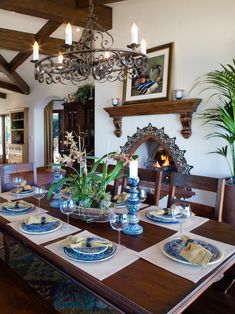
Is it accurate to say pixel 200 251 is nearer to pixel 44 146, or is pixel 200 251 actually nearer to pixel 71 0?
pixel 71 0

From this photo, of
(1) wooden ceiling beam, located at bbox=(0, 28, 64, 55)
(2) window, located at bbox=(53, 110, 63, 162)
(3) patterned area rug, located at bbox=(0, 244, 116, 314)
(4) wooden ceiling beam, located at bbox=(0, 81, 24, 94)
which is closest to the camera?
(3) patterned area rug, located at bbox=(0, 244, 116, 314)

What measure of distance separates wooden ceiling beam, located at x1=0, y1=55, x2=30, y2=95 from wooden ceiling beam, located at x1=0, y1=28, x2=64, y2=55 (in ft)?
5.77

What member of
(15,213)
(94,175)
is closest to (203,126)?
(94,175)

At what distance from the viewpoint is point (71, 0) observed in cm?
367

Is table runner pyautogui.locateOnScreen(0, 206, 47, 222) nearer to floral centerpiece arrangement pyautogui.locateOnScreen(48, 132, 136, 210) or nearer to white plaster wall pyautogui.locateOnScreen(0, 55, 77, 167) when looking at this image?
floral centerpiece arrangement pyautogui.locateOnScreen(48, 132, 136, 210)

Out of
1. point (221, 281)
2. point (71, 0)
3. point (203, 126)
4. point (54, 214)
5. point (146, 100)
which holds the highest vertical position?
point (71, 0)

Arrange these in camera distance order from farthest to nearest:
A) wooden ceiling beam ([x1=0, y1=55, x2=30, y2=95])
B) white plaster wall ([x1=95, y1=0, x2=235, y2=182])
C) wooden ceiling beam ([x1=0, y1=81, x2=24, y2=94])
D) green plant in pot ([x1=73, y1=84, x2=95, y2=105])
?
wooden ceiling beam ([x1=0, y1=81, x2=24, y2=94])
wooden ceiling beam ([x1=0, y1=55, x2=30, y2=95])
green plant in pot ([x1=73, y1=84, x2=95, y2=105])
white plaster wall ([x1=95, y1=0, x2=235, y2=182])

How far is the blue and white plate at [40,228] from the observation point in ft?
5.03

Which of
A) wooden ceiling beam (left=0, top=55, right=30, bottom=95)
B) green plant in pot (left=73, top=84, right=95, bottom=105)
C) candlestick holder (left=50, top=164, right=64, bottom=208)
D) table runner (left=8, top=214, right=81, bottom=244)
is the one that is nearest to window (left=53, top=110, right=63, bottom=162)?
wooden ceiling beam (left=0, top=55, right=30, bottom=95)

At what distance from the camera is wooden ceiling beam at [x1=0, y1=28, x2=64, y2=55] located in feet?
14.9

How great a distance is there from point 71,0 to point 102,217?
3250mm

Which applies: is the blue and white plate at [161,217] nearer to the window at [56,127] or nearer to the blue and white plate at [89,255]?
the blue and white plate at [89,255]

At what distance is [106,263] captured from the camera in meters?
1.19

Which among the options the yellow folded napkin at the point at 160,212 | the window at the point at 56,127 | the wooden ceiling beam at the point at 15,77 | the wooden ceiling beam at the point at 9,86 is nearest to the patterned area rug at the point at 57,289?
the yellow folded napkin at the point at 160,212
